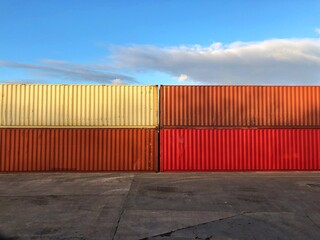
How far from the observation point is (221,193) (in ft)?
46.8

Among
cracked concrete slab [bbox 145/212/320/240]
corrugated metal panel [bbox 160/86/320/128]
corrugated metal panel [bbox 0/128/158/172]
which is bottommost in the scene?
cracked concrete slab [bbox 145/212/320/240]

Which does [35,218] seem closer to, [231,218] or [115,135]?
[231,218]

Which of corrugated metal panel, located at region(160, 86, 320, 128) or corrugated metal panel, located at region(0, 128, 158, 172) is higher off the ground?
corrugated metal panel, located at region(160, 86, 320, 128)

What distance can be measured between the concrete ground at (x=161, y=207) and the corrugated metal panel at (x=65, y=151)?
85.2 inches

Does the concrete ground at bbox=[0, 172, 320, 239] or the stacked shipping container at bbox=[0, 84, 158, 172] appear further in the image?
the stacked shipping container at bbox=[0, 84, 158, 172]

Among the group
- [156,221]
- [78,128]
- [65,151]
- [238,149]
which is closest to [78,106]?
[78,128]

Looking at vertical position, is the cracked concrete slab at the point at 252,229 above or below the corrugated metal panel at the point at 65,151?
below

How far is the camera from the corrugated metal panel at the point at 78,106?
21.1 meters

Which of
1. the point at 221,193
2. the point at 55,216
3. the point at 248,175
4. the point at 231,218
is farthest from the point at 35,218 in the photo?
the point at 248,175

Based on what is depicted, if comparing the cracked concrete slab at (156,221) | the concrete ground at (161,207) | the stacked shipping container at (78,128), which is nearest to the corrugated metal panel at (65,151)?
Answer: the stacked shipping container at (78,128)

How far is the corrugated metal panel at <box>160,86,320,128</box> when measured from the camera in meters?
21.1

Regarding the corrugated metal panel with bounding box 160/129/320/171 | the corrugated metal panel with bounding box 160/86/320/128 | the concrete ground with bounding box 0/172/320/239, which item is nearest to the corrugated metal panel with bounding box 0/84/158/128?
the corrugated metal panel with bounding box 160/86/320/128

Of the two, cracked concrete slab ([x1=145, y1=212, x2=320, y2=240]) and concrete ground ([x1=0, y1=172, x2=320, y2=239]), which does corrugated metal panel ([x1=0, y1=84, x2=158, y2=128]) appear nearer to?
concrete ground ([x1=0, y1=172, x2=320, y2=239])

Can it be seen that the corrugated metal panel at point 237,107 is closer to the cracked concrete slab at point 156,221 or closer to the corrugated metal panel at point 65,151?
the corrugated metal panel at point 65,151
